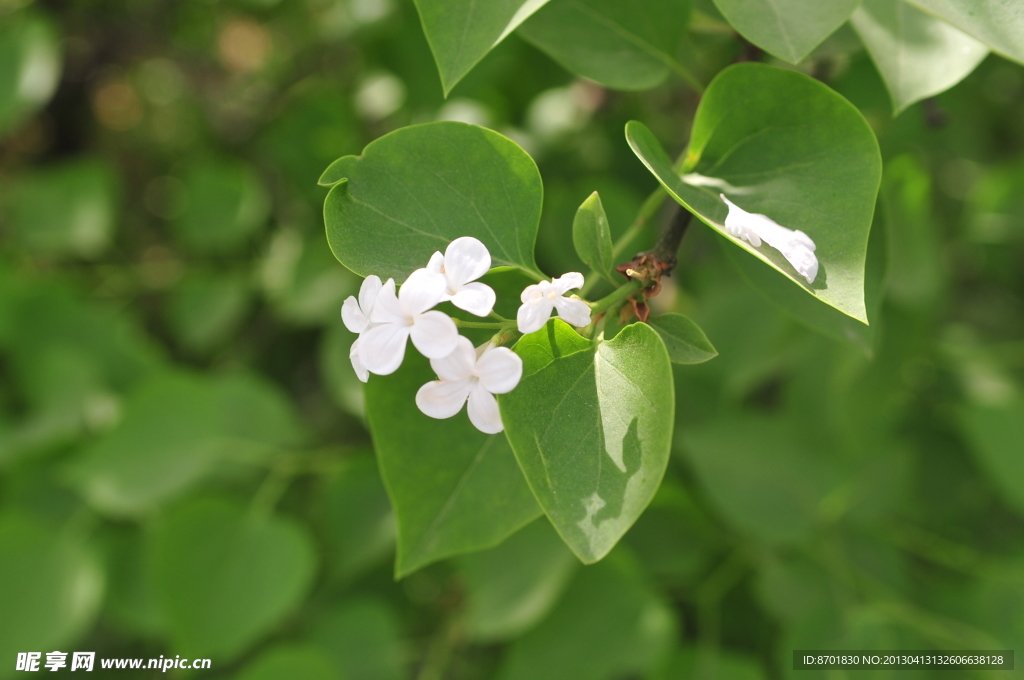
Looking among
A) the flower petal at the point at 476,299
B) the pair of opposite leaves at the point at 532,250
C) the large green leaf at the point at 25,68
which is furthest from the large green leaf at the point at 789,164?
the large green leaf at the point at 25,68

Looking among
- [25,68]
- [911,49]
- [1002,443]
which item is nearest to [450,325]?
[911,49]

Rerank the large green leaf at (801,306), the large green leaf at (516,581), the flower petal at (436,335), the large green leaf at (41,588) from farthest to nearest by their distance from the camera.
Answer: the large green leaf at (41,588) < the large green leaf at (516,581) < the large green leaf at (801,306) < the flower petal at (436,335)

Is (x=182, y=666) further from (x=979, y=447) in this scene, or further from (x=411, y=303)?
(x=979, y=447)

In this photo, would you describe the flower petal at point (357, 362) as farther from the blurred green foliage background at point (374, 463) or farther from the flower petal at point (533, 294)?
the blurred green foliage background at point (374, 463)

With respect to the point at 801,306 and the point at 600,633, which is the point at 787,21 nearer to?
the point at 801,306

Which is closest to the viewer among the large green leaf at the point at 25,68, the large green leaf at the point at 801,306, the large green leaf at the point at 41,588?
the large green leaf at the point at 801,306

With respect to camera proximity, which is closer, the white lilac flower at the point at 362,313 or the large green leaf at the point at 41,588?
the white lilac flower at the point at 362,313

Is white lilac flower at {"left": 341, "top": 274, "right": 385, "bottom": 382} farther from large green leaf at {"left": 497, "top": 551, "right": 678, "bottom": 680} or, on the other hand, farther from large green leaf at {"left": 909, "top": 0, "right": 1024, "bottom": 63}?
large green leaf at {"left": 497, "top": 551, "right": 678, "bottom": 680}
